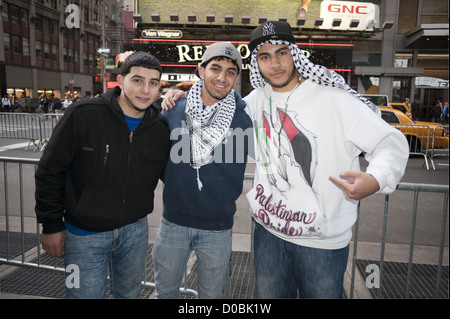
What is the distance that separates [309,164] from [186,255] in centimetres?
112

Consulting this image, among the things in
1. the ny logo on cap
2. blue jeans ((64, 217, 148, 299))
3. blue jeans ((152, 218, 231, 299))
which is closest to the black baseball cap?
the ny logo on cap

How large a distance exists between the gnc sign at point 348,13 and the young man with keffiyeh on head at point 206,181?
25.0m

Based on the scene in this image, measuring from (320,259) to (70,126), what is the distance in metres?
1.80

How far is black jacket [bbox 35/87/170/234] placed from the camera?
87.0 inches

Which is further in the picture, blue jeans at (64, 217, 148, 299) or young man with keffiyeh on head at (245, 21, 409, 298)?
blue jeans at (64, 217, 148, 299)

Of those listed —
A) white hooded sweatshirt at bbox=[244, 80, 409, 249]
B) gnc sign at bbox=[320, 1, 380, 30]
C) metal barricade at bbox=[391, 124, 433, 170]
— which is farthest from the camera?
gnc sign at bbox=[320, 1, 380, 30]

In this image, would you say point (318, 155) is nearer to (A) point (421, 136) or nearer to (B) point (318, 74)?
(B) point (318, 74)

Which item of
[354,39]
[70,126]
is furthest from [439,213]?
[354,39]

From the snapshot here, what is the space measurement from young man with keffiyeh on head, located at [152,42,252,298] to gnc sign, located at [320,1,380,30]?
983 inches

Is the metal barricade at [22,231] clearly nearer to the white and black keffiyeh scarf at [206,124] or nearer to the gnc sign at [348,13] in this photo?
the white and black keffiyeh scarf at [206,124]

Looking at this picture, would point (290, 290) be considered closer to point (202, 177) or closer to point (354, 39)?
point (202, 177)

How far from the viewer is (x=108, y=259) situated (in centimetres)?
244

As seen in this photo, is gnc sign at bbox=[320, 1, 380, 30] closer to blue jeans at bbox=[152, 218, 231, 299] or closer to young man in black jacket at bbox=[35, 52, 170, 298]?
young man in black jacket at bbox=[35, 52, 170, 298]

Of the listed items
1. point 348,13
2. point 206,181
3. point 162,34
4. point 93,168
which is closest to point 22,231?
point 93,168
